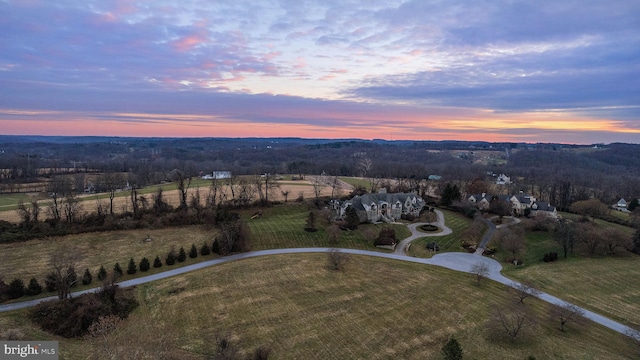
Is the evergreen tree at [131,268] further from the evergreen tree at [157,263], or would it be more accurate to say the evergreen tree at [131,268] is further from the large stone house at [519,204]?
the large stone house at [519,204]

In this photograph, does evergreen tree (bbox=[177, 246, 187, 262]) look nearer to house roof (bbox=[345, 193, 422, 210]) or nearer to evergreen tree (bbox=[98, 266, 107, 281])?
evergreen tree (bbox=[98, 266, 107, 281])

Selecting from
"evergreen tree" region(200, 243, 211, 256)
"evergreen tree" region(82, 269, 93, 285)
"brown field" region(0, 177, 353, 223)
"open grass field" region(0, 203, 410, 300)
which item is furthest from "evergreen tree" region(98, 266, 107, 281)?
"brown field" region(0, 177, 353, 223)

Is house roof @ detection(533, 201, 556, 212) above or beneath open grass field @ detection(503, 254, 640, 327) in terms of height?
above

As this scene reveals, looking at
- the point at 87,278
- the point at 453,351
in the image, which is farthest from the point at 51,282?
the point at 453,351

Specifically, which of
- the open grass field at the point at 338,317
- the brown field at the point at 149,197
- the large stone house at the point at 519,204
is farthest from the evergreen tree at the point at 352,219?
the large stone house at the point at 519,204

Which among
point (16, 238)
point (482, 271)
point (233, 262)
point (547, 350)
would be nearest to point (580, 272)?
point (482, 271)

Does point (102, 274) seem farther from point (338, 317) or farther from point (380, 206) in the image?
point (380, 206)
